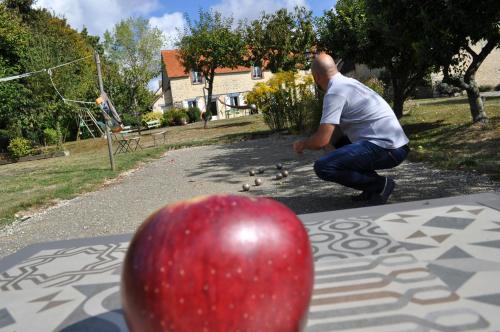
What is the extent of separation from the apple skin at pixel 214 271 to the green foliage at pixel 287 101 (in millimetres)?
14888

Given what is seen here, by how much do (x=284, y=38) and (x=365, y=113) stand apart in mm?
26290

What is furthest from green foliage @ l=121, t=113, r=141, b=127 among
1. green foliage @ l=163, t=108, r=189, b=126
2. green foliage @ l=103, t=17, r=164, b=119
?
green foliage @ l=163, t=108, r=189, b=126

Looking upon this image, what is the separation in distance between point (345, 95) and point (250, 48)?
2850cm

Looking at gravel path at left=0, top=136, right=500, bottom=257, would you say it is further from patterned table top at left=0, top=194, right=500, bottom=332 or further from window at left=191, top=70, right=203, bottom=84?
window at left=191, top=70, right=203, bottom=84

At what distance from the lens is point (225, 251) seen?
1.25 metres

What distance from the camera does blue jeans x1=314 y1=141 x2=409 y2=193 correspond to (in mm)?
4715

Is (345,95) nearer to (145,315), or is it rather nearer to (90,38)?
(145,315)

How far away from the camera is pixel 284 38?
2981 centimetres

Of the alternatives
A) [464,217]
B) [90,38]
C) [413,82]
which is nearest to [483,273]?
[464,217]

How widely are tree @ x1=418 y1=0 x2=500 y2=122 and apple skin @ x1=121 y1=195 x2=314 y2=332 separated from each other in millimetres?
→ 9985

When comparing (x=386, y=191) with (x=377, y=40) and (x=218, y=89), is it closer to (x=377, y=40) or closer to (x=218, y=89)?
(x=377, y=40)

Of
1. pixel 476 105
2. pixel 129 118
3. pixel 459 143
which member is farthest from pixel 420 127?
pixel 129 118

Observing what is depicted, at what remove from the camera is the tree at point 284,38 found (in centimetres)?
2992

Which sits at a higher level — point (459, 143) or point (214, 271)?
point (214, 271)
